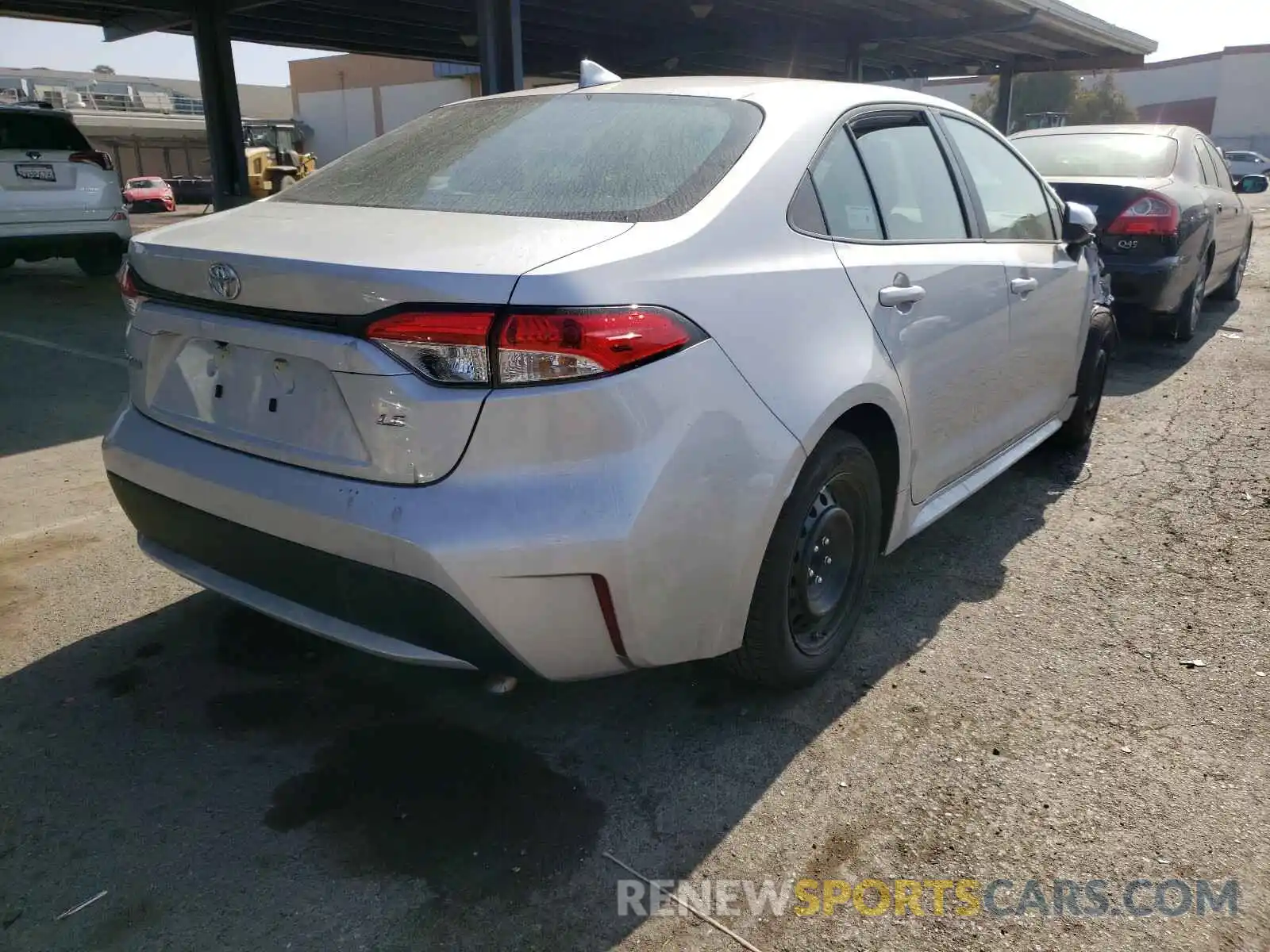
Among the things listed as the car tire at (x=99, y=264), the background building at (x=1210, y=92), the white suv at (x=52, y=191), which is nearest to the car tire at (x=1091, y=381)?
the white suv at (x=52, y=191)

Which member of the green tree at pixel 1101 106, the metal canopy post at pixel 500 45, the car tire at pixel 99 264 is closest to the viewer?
the metal canopy post at pixel 500 45

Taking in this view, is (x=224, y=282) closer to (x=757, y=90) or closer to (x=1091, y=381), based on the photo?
(x=757, y=90)

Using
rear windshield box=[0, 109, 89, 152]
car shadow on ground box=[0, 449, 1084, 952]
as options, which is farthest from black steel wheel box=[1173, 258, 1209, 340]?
rear windshield box=[0, 109, 89, 152]

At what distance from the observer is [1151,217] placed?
6.60 m

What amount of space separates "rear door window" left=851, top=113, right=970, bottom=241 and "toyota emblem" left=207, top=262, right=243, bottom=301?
1818 mm

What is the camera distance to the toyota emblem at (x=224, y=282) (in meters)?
2.28

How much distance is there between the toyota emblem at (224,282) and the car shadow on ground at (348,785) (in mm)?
1177

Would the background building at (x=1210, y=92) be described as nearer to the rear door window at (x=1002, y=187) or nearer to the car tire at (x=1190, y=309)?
the car tire at (x=1190, y=309)

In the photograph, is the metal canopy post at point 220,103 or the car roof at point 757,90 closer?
the car roof at point 757,90

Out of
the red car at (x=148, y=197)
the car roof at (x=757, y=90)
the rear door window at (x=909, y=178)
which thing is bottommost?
the red car at (x=148, y=197)

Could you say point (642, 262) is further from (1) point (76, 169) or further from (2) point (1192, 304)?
(1) point (76, 169)

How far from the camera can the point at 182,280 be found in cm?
243

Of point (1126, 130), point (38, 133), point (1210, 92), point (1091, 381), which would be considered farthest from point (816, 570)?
point (1210, 92)

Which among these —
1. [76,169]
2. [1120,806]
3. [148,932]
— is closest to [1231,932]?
[1120,806]
